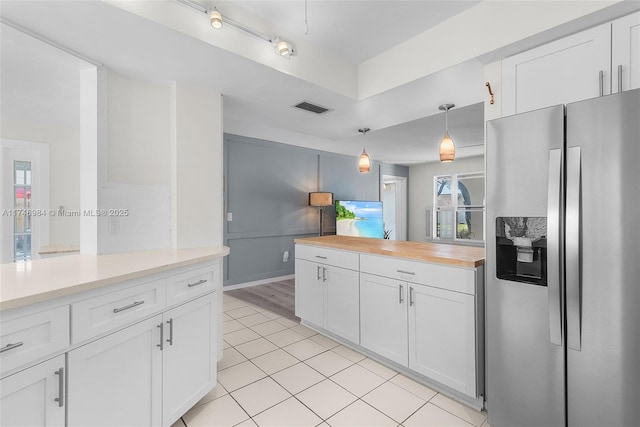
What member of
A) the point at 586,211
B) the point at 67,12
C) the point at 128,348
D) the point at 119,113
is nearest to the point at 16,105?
the point at 119,113

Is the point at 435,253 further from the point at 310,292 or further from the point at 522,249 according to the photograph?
the point at 310,292

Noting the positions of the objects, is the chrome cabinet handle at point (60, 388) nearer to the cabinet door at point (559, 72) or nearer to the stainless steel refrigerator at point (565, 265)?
the stainless steel refrigerator at point (565, 265)

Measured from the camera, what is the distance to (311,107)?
291 centimetres

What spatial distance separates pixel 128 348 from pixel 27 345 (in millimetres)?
414

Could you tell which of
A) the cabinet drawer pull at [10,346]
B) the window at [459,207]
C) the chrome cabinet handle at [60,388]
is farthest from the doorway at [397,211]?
the cabinet drawer pull at [10,346]

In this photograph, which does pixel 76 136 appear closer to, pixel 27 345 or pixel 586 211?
pixel 27 345

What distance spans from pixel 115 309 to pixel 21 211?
1416mm

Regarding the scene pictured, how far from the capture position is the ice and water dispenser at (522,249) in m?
1.51

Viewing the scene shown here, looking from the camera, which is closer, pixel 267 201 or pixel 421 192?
Result: pixel 267 201

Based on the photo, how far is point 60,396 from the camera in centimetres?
108

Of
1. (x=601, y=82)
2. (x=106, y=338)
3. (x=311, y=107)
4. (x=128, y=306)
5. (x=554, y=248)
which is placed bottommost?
(x=106, y=338)

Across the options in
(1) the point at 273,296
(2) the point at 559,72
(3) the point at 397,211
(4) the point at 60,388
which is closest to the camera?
(4) the point at 60,388

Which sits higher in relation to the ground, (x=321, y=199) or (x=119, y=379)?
(x=321, y=199)

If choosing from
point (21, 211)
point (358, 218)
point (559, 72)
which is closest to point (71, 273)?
point (21, 211)
